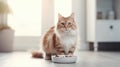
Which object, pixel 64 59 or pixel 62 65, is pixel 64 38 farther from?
pixel 62 65

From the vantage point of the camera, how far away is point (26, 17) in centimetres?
451

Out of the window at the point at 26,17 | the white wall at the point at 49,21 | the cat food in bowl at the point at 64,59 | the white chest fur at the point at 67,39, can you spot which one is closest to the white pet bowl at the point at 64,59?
the cat food in bowl at the point at 64,59

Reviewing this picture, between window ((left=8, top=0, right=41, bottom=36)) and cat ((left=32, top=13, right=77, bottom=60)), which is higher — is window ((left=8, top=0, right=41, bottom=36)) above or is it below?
above

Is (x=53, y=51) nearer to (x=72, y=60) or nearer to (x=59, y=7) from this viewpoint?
(x=72, y=60)

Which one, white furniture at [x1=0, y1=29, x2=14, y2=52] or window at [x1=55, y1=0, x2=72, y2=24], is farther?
window at [x1=55, y1=0, x2=72, y2=24]

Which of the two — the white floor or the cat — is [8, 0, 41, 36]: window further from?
the cat

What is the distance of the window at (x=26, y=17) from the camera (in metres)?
4.49

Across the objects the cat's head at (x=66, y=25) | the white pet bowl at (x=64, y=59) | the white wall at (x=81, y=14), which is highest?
the white wall at (x=81, y=14)

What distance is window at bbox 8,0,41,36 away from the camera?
4.49m

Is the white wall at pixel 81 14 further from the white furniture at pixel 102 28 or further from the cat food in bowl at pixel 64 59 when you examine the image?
the cat food in bowl at pixel 64 59

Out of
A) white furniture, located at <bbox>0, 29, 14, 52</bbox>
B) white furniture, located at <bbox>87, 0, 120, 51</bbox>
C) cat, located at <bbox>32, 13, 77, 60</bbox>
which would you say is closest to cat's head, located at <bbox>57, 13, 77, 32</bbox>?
cat, located at <bbox>32, 13, 77, 60</bbox>

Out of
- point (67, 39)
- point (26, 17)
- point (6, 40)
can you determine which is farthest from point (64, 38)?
point (26, 17)

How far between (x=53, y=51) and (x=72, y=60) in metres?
0.25

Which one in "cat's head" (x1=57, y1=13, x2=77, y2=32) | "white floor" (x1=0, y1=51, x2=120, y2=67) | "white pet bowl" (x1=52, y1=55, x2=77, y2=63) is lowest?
"white floor" (x1=0, y1=51, x2=120, y2=67)
